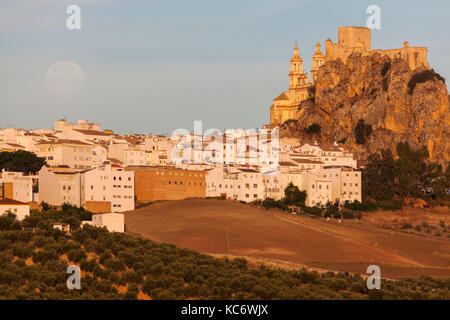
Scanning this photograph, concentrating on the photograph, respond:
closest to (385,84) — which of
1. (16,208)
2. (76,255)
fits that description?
(16,208)

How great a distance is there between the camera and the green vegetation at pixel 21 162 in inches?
3723

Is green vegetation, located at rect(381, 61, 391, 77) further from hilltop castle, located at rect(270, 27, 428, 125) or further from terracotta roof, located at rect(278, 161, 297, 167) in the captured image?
terracotta roof, located at rect(278, 161, 297, 167)

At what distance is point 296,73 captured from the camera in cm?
14525

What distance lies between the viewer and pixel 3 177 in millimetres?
86125

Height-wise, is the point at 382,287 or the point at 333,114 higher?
the point at 333,114

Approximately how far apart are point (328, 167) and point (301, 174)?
330 inches

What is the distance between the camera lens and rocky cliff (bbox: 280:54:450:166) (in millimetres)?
123312

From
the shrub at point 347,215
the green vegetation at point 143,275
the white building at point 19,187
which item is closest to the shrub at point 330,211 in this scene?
the shrub at point 347,215

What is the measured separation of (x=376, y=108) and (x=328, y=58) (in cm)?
1487

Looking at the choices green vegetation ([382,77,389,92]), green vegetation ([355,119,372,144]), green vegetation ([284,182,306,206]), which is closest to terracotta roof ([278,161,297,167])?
green vegetation ([284,182,306,206])

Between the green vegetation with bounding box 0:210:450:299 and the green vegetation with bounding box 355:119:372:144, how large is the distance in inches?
2631

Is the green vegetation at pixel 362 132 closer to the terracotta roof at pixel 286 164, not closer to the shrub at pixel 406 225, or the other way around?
the terracotta roof at pixel 286 164
